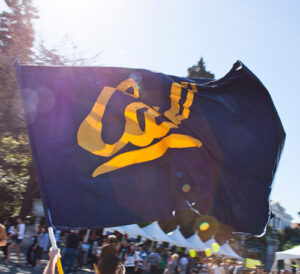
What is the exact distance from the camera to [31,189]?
20.0 m

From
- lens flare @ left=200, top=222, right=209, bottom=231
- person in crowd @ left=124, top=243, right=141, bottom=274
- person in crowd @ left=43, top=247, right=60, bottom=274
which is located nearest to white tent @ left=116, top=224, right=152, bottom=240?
person in crowd @ left=124, top=243, right=141, bottom=274

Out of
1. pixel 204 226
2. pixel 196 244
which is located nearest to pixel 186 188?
pixel 196 244

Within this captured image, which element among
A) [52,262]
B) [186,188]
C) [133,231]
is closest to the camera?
[52,262]

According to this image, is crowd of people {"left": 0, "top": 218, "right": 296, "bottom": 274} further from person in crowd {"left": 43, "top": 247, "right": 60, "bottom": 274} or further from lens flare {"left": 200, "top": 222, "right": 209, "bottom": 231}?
lens flare {"left": 200, "top": 222, "right": 209, "bottom": 231}

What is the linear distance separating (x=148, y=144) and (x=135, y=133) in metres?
0.18

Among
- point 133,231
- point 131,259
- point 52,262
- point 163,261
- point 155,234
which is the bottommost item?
point 163,261

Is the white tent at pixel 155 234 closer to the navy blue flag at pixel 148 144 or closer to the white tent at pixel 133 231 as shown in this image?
the white tent at pixel 133 231

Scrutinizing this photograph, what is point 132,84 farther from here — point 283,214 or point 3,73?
point 283,214

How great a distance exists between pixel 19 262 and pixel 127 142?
32.2ft

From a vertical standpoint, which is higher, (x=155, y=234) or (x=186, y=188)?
(x=186, y=188)

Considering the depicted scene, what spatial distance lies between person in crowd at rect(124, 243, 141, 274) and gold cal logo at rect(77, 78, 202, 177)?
34.8ft

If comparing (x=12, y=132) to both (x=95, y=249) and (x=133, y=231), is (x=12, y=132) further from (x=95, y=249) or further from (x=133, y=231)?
(x=133, y=231)

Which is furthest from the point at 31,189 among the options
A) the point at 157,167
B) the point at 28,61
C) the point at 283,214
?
the point at 283,214

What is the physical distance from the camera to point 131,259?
13.9m
